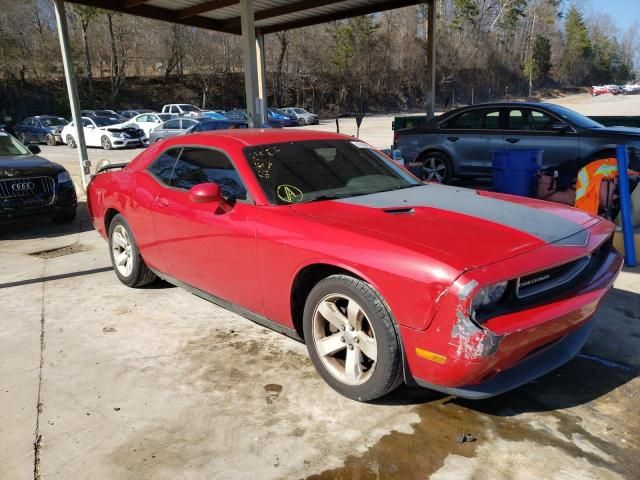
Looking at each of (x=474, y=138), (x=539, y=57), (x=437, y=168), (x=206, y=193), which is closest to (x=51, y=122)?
(x=437, y=168)

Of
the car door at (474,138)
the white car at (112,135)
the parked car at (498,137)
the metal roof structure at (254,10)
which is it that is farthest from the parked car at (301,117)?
the car door at (474,138)

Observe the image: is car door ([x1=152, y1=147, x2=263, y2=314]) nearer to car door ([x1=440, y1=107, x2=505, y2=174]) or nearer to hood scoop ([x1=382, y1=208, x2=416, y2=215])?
hood scoop ([x1=382, y1=208, x2=416, y2=215])

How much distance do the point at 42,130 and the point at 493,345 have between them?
2887cm

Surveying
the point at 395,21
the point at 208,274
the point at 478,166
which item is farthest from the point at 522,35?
the point at 208,274

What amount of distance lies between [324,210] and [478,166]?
6239 millimetres

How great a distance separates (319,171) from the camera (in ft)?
12.0

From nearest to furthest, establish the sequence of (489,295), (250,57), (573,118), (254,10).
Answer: (489,295) < (573,118) < (250,57) < (254,10)

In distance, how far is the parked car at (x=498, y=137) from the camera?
25.1 feet

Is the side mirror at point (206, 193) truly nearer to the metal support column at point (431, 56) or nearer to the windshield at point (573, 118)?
the windshield at point (573, 118)

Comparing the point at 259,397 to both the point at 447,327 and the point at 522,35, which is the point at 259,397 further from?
the point at 522,35

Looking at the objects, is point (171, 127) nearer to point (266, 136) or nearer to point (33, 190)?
point (33, 190)

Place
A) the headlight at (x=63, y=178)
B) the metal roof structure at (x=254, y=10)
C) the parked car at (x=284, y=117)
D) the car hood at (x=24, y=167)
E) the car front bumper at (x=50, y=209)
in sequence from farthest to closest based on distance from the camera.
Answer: the parked car at (x=284, y=117) < the metal roof structure at (x=254, y=10) < the headlight at (x=63, y=178) < the car hood at (x=24, y=167) < the car front bumper at (x=50, y=209)

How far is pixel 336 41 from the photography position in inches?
2188

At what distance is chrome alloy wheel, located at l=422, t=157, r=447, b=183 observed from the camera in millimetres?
9117
